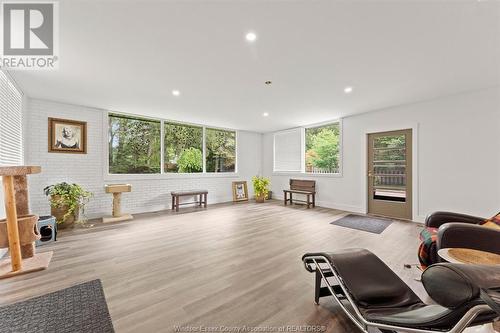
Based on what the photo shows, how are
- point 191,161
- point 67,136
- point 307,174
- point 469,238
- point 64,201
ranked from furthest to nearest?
point 307,174 → point 191,161 → point 67,136 → point 64,201 → point 469,238

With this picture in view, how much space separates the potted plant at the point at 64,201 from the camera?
4.11 m

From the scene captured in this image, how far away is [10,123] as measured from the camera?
3320 mm

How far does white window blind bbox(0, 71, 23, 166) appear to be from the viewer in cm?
299

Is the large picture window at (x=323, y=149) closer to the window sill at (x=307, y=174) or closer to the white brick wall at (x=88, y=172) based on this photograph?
the window sill at (x=307, y=174)

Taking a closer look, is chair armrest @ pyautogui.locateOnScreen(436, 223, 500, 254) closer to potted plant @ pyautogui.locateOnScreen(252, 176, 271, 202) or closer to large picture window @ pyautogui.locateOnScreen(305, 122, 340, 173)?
large picture window @ pyautogui.locateOnScreen(305, 122, 340, 173)

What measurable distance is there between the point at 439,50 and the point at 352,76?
1.01 meters

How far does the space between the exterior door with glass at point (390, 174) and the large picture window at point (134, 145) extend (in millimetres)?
5905

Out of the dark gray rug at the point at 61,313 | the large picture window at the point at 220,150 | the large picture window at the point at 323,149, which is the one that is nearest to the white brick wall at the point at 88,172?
the large picture window at the point at 220,150

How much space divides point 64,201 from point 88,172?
97 centimetres

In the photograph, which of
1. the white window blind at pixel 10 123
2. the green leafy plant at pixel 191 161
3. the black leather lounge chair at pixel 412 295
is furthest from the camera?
the green leafy plant at pixel 191 161

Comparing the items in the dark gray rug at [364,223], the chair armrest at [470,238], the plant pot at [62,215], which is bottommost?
the dark gray rug at [364,223]

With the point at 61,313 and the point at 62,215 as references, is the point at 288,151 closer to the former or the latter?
the point at 62,215

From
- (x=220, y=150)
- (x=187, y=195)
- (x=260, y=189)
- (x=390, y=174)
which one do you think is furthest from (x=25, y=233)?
(x=390, y=174)

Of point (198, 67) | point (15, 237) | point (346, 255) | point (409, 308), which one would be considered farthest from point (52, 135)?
point (409, 308)
